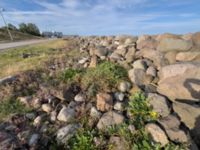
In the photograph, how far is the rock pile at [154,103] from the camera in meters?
5.60

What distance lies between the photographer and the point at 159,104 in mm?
6051

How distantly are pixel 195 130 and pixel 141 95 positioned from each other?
137cm

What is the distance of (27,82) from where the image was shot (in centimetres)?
847

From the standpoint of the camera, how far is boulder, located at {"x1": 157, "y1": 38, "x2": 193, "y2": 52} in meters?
8.46

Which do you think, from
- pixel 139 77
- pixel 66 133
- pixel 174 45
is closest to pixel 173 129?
pixel 66 133

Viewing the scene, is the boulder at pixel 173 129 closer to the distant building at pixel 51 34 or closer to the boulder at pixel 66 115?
the boulder at pixel 66 115

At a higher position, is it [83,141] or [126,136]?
[126,136]

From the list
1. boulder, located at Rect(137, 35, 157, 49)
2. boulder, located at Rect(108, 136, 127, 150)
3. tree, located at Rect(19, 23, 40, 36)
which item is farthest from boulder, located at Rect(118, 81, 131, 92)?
tree, located at Rect(19, 23, 40, 36)

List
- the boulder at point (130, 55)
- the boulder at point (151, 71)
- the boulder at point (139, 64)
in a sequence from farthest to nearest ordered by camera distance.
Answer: the boulder at point (130, 55) < the boulder at point (139, 64) < the boulder at point (151, 71)

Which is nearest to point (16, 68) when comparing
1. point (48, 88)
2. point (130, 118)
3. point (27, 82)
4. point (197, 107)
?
point (27, 82)

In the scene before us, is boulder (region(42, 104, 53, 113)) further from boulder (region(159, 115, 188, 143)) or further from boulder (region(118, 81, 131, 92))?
boulder (region(159, 115, 188, 143))

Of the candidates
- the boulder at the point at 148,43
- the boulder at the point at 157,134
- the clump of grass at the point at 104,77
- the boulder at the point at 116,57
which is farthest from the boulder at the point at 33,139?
the boulder at the point at 148,43

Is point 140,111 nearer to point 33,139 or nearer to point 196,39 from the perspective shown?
point 33,139

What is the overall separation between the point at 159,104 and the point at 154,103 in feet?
0.37
